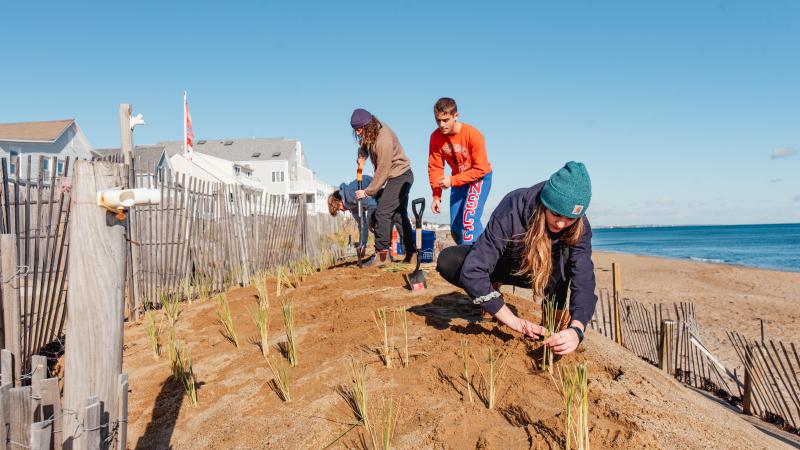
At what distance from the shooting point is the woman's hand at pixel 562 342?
2.25 metres

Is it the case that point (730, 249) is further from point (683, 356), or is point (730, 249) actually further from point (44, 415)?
point (44, 415)

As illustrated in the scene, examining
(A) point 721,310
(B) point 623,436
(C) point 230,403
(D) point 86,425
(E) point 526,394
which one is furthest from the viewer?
(A) point 721,310

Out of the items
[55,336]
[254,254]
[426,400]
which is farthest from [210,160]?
[426,400]

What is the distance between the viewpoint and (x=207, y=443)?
221cm

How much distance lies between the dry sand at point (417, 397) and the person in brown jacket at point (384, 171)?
1323mm

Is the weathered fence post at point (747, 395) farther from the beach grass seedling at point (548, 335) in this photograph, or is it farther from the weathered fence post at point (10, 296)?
the weathered fence post at point (10, 296)

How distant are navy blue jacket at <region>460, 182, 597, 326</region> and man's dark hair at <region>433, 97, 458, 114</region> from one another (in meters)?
1.68

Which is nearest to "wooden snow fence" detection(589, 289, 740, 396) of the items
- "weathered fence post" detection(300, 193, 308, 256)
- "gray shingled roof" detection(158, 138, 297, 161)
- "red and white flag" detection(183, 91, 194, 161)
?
"weathered fence post" detection(300, 193, 308, 256)

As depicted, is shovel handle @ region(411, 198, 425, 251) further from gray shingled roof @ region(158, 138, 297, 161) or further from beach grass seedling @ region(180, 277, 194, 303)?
gray shingled roof @ region(158, 138, 297, 161)

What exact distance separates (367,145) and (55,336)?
3128mm

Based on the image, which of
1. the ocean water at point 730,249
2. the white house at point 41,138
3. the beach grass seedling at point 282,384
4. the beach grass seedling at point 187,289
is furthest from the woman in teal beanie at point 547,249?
the ocean water at point 730,249

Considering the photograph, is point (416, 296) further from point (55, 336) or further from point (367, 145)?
point (55, 336)

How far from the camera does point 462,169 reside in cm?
436

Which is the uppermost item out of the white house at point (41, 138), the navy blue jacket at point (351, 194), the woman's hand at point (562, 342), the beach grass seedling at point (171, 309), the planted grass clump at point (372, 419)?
the white house at point (41, 138)
